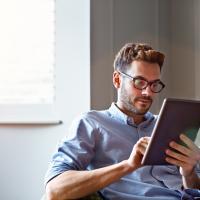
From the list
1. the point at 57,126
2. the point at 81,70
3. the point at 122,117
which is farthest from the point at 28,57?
the point at 122,117

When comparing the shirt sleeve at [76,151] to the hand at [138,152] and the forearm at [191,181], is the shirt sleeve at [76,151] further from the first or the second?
the forearm at [191,181]

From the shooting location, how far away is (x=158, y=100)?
2400 mm

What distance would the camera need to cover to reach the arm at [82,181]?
1.27 meters

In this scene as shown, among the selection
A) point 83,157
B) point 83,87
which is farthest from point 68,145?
point 83,87

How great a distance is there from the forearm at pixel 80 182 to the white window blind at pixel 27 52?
1113 millimetres

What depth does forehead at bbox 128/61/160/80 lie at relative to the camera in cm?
153

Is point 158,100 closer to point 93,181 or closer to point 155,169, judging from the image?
point 155,169

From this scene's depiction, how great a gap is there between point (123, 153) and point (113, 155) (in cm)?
4

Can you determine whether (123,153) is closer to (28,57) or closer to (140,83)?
(140,83)

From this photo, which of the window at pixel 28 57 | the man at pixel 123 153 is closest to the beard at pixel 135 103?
the man at pixel 123 153

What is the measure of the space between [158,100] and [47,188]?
4.10 feet

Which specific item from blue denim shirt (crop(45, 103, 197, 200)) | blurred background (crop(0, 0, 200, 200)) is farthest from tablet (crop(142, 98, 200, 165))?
blurred background (crop(0, 0, 200, 200))

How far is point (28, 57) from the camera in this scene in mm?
2379

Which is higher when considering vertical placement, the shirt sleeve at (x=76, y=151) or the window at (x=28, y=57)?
the window at (x=28, y=57)
